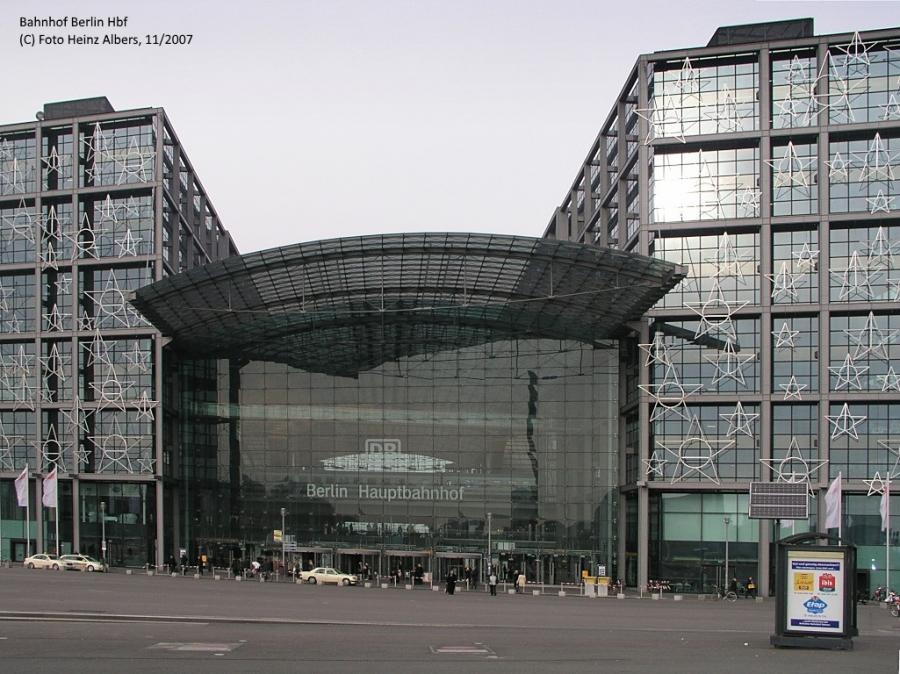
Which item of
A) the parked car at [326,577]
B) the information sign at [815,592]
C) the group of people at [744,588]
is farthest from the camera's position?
the parked car at [326,577]

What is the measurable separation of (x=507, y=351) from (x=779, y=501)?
2298cm

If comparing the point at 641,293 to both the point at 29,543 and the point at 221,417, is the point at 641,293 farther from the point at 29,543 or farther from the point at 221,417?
the point at 29,543

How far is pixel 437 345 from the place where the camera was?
2904 inches

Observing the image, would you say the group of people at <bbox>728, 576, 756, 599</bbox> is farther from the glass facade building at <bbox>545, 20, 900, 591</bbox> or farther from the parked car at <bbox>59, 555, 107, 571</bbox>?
the parked car at <bbox>59, 555, 107, 571</bbox>

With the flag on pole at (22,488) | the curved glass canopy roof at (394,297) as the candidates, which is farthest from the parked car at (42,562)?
the curved glass canopy roof at (394,297)

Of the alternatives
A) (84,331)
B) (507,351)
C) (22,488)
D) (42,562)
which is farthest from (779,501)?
(84,331)

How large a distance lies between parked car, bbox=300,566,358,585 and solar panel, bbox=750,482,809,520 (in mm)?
24186

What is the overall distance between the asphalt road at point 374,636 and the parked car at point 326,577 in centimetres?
1808

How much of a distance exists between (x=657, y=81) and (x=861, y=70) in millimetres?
11543

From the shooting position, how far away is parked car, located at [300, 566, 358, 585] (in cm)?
6344

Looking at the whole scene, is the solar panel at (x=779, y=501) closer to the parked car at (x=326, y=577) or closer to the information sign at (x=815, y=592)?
the parked car at (x=326, y=577)

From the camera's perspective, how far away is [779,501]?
56.1 m

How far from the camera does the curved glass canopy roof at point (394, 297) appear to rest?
61.1 metres

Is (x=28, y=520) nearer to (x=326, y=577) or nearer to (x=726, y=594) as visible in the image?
(x=326, y=577)
